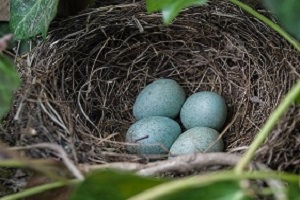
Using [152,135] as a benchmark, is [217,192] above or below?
above

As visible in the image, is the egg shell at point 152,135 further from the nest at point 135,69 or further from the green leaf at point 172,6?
the green leaf at point 172,6

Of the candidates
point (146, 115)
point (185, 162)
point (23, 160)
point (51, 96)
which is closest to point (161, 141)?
point (146, 115)

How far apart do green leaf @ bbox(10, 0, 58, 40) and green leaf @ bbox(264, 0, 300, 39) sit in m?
0.48

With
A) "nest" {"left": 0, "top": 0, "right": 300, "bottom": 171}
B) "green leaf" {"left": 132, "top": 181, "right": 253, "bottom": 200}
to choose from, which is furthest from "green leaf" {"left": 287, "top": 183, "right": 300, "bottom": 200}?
"nest" {"left": 0, "top": 0, "right": 300, "bottom": 171}

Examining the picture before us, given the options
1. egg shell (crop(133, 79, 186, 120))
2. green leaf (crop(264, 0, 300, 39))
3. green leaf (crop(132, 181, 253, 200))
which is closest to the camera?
green leaf (crop(132, 181, 253, 200))

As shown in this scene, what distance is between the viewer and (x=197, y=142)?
0.95 meters

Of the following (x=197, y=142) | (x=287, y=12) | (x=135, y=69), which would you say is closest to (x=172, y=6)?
(x=287, y=12)

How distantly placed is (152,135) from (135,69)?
22 centimetres

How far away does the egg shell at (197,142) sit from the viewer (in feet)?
3.11

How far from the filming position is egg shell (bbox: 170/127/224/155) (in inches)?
37.3

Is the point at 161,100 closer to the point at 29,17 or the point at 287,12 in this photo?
the point at 29,17

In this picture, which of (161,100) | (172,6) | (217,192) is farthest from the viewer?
(161,100)

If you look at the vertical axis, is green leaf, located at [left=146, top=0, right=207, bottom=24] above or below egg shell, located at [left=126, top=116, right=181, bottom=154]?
above

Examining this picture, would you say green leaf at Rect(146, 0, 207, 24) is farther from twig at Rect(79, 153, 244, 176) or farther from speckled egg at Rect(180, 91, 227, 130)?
speckled egg at Rect(180, 91, 227, 130)
